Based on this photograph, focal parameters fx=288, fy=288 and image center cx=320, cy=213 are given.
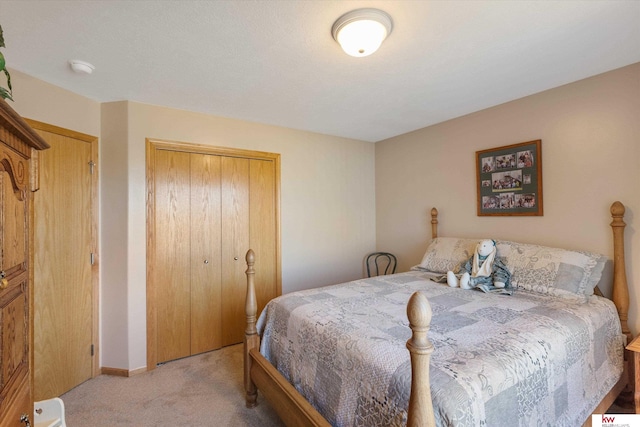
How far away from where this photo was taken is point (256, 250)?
3162 millimetres

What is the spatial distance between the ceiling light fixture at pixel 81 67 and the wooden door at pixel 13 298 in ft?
4.34

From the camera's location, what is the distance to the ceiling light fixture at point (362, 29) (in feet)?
4.72

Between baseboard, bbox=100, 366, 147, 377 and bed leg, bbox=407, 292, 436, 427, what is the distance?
8.35 feet

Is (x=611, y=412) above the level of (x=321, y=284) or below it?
below

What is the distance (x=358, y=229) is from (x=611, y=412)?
2706mm

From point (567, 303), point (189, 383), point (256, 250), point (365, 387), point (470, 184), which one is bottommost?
point (189, 383)

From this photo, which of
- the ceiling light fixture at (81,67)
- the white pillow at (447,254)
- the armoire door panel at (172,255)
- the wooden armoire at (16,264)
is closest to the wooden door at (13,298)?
the wooden armoire at (16,264)

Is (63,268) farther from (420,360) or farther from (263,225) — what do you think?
(420,360)

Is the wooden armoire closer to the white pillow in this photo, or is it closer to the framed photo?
the white pillow

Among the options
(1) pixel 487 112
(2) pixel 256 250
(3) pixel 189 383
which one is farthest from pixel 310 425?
(1) pixel 487 112

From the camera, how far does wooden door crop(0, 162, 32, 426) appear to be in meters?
0.81

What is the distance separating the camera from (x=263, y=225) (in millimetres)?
3199

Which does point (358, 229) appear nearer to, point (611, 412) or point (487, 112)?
point (487, 112)

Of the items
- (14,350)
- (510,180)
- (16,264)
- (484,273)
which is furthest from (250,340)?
(510,180)
